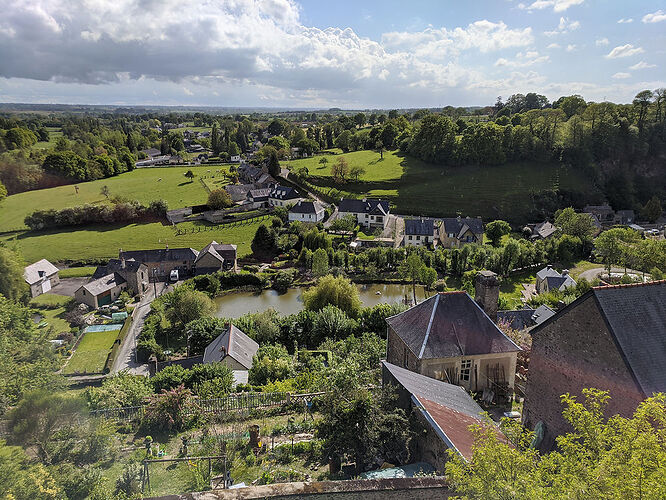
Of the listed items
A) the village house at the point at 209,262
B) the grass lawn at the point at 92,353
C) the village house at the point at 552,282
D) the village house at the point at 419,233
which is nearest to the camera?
the grass lawn at the point at 92,353

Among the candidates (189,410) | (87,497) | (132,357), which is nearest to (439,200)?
(132,357)

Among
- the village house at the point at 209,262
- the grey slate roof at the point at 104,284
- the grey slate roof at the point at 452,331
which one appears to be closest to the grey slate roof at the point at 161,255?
the village house at the point at 209,262

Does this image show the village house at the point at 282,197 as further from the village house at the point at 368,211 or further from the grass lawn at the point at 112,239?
the village house at the point at 368,211

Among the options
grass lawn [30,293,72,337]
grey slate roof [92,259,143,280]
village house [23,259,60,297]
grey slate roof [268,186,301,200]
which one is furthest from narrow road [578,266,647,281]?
village house [23,259,60,297]

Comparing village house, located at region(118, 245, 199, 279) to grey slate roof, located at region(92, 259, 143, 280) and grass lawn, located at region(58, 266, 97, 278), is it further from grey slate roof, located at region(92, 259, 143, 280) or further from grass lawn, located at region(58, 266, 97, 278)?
grass lawn, located at region(58, 266, 97, 278)

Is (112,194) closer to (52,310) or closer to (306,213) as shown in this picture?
(306,213)
